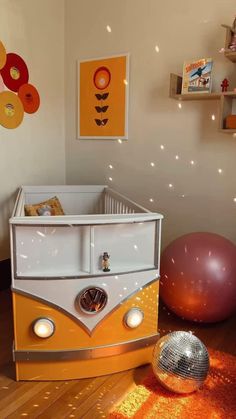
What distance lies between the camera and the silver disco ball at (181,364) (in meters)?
1.50

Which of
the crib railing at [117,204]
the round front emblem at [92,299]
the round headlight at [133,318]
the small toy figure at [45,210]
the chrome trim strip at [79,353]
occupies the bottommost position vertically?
the chrome trim strip at [79,353]

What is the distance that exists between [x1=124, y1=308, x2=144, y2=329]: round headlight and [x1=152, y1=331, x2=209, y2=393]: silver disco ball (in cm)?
18

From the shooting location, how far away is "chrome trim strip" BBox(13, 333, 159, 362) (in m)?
1.62

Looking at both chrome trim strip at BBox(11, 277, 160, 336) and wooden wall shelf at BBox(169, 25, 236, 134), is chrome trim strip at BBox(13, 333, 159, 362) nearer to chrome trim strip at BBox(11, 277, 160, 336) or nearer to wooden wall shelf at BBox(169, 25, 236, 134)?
chrome trim strip at BBox(11, 277, 160, 336)

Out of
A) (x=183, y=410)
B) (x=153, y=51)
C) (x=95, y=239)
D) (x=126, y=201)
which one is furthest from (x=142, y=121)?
(x=183, y=410)

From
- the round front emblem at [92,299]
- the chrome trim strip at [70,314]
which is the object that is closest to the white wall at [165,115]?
the chrome trim strip at [70,314]

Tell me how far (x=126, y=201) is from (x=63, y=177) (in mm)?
1063

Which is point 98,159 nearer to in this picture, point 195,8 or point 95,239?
point 195,8

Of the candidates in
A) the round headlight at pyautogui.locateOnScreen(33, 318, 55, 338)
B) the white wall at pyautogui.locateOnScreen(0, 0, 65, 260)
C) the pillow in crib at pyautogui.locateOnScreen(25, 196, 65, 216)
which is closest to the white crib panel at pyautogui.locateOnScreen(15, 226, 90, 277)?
the round headlight at pyautogui.locateOnScreen(33, 318, 55, 338)

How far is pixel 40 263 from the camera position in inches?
62.1

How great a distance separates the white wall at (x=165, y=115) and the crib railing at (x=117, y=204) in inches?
6.6

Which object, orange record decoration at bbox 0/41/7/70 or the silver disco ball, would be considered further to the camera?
orange record decoration at bbox 0/41/7/70

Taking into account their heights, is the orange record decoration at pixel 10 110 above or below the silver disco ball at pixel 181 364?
above

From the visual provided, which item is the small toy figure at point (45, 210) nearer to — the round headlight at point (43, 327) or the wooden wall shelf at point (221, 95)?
the round headlight at point (43, 327)
